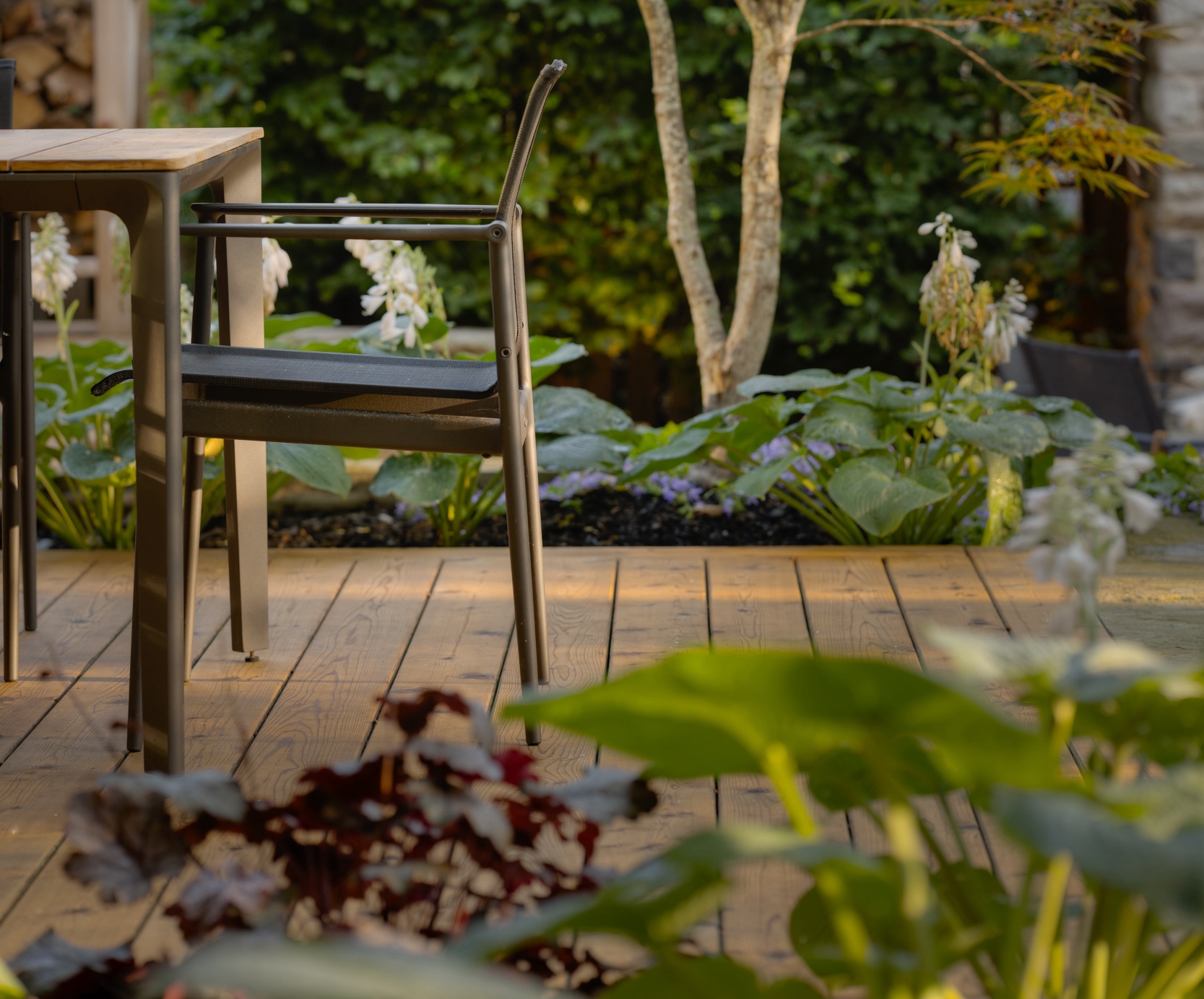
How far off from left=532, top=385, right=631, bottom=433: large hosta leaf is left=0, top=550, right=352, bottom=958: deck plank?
514 millimetres

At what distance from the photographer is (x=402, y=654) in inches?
80.9

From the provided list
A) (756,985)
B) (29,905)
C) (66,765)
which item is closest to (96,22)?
(66,765)

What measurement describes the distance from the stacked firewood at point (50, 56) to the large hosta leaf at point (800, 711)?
211 inches

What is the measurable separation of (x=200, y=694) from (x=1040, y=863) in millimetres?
1399

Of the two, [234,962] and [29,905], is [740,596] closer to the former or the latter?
[29,905]

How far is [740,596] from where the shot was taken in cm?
232

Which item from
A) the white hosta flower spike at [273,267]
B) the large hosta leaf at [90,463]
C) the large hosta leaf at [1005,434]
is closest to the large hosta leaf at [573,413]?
the white hosta flower spike at [273,267]

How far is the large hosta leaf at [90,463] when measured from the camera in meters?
2.46

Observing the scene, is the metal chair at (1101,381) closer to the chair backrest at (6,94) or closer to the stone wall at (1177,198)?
the stone wall at (1177,198)

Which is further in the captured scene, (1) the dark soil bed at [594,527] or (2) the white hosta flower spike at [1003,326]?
(1) the dark soil bed at [594,527]

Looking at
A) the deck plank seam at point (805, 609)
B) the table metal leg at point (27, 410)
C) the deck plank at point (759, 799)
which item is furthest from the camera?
the deck plank seam at point (805, 609)

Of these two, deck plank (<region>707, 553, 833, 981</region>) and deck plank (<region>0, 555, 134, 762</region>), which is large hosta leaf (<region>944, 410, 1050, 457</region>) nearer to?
deck plank (<region>707, 553, 833, 981</region>)

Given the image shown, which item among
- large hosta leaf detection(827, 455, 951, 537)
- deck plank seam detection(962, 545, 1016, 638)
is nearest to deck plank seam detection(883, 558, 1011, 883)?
deck plank seam detection(962, 545, 1016, 638)

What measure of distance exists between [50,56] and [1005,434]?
4602 millimetres
